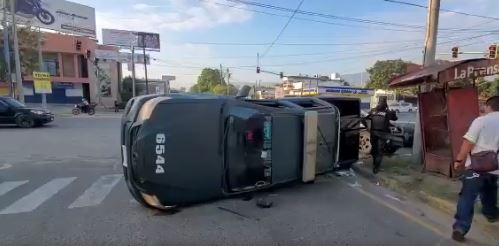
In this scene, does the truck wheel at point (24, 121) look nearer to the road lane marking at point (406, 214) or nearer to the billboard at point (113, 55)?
the road lane marking at point (406, 214)

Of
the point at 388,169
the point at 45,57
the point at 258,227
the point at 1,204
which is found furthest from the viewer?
the point at 45,57

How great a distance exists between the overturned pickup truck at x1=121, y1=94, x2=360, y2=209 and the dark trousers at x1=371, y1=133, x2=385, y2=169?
7.71 ft

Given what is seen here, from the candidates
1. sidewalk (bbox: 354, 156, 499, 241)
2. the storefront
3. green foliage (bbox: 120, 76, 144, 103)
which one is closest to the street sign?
the storefront

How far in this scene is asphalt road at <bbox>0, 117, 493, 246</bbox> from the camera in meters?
4.32

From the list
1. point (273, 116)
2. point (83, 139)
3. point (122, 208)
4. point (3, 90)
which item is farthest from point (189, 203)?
point (3, 90)

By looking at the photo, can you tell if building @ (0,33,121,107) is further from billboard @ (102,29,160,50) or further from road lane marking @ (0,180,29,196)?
road lane marking @ (0,180,29,196)

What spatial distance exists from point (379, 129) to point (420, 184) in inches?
76.6

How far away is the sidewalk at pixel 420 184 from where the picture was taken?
5.10 m

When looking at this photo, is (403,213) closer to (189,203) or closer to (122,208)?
(189,203)

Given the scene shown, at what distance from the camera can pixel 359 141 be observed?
830 cm

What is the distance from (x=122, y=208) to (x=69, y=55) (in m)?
40.1

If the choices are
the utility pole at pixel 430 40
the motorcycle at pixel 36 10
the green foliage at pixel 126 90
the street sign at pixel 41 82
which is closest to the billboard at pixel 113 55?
the green foliage at pixel 126 90

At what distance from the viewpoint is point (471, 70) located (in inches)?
255

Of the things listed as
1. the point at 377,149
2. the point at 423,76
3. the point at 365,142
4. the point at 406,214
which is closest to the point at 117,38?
the point at 365,142
